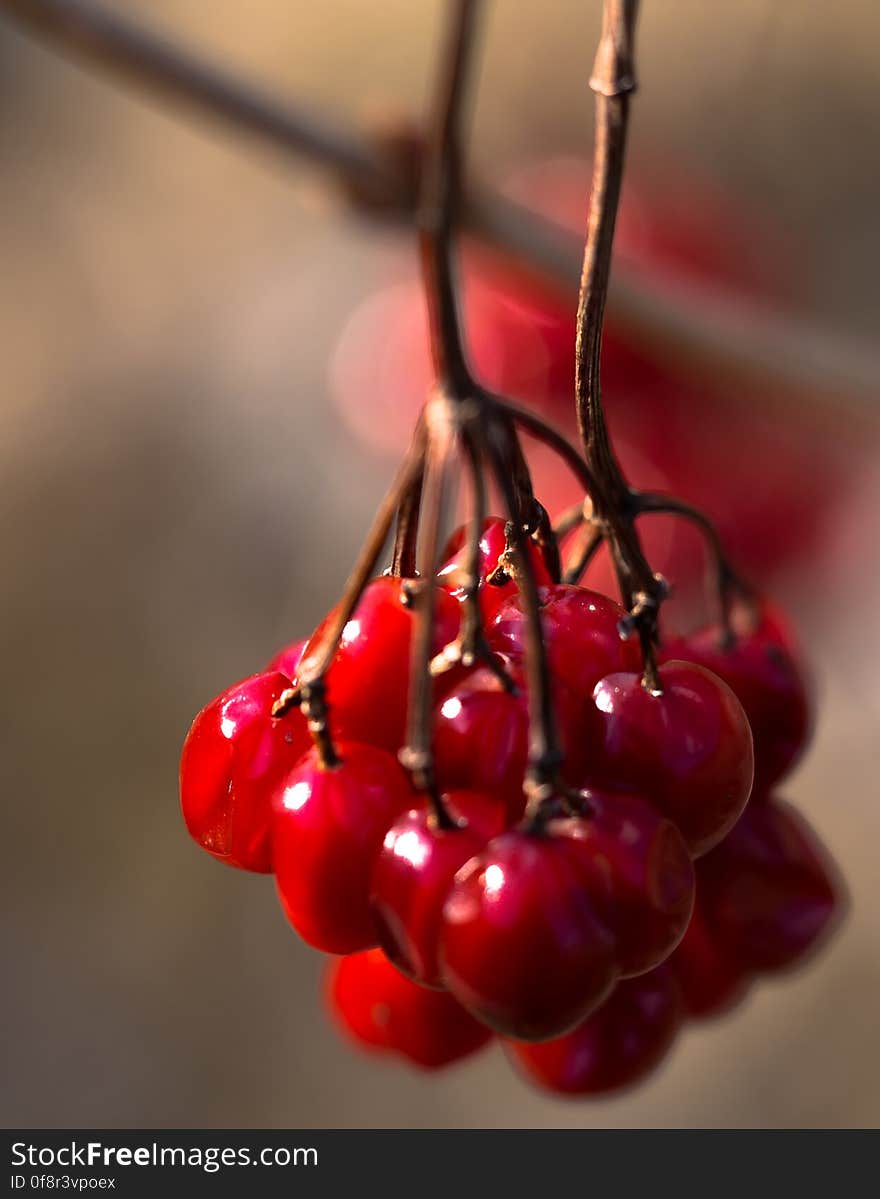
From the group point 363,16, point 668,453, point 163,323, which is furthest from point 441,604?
point 363,16

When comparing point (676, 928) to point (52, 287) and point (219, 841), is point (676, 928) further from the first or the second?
point (52, 287)

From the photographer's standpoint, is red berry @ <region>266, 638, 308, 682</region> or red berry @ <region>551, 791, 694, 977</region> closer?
red berry @ <region>551, 791, 694, 977</region>

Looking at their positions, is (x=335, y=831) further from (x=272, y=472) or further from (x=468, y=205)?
(x=272, y=472)

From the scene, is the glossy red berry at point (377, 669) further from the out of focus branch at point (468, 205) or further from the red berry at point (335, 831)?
the out of focus branch at point (468, 205)

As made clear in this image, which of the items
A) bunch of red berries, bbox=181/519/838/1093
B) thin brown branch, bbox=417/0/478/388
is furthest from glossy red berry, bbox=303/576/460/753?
thin brown branch, bbox=417/0/478/388

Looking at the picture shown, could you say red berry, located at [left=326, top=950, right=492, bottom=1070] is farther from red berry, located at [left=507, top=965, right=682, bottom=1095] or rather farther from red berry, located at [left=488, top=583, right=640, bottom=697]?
red berry, located at [left=488, top=583, right=640, bottom=697]

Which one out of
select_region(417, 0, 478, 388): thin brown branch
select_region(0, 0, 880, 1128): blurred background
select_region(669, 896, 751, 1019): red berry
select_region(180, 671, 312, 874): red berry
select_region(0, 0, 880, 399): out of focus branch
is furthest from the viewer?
select_region(0, 0, 880, 1128): blurred background
